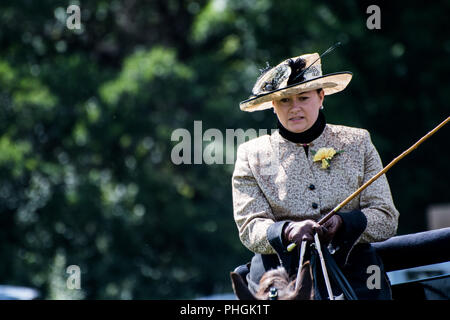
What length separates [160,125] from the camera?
43.1ft

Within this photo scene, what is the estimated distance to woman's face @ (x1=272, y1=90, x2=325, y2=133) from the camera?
11.4 ft

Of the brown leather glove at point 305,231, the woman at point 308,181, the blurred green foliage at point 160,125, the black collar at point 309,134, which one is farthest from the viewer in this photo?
the blurred green foliage at point 160,125

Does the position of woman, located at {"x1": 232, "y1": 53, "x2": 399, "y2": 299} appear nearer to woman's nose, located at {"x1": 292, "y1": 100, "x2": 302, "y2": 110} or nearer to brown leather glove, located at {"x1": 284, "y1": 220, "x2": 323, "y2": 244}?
woman's nose, located at {"x1": 292, "y1": 100, "x2": 302, "y2": 110}

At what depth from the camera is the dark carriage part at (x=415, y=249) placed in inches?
141

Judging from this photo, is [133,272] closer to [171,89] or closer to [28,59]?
[171,89]

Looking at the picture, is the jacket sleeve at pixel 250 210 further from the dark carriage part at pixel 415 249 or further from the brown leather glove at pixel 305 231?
the dark carriage part at pixel 415 249

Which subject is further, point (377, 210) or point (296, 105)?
point (296, 105)

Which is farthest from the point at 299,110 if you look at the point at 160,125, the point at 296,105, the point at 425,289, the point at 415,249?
the point at 160,125

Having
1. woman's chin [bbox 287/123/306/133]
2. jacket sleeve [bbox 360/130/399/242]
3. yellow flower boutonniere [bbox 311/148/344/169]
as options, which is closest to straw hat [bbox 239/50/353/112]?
woman's chin [bbox 287/123/306/133]

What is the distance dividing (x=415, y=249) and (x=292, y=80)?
96 centimetres

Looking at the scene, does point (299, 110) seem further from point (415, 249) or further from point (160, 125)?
point (160, 125)

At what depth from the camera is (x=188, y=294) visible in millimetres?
12734

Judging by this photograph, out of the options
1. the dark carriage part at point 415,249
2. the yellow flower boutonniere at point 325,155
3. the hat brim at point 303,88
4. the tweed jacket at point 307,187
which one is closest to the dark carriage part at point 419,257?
the dark carriage part at point 415,249

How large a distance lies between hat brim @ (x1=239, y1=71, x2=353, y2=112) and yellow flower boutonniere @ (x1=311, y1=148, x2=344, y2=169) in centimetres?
28
